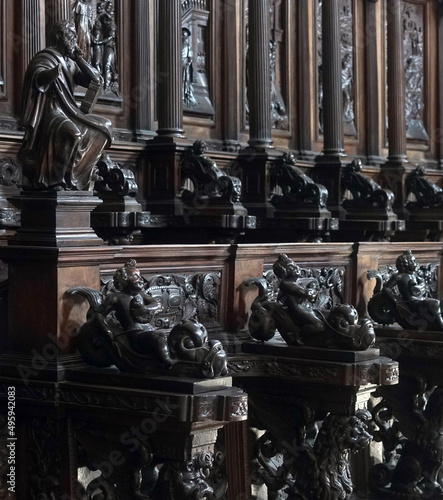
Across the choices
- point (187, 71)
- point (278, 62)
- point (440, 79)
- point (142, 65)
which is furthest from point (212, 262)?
point (440, 79)

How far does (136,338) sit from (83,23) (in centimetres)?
472

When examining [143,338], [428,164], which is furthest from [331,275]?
[428,164]

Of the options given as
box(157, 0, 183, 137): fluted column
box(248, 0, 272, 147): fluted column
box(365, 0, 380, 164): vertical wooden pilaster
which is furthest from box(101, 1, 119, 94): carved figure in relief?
box(365, 0, 380, 164): vertical wooden pilaster

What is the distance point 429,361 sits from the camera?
7.87 meters

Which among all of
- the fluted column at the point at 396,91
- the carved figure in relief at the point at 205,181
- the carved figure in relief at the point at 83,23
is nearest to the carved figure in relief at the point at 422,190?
the fluted column at the point at 396,91

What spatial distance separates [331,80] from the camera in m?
11.9

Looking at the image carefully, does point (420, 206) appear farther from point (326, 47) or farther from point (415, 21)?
point (415, 21)

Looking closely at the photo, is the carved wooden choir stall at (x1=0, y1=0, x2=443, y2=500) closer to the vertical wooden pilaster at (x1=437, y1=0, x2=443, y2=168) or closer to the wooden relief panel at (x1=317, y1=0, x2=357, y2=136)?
the wooden relief panel at (x1=317, y1=0, x2=357, y2=136)

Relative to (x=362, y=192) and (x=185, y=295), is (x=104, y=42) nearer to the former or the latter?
(x=362, y=192)

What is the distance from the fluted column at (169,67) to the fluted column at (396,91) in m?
4.02

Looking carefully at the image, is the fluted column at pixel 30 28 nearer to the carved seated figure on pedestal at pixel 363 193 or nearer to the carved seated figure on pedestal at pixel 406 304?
the carved seated figure on pedestal at pixel 406 304

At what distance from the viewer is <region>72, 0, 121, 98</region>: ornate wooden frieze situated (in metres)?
9.93

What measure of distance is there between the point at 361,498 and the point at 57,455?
3.42 meters

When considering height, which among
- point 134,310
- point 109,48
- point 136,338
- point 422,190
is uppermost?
point 109,48
